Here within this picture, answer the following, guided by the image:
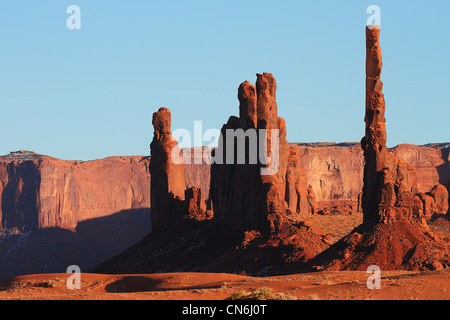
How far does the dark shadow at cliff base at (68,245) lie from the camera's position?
147 metres

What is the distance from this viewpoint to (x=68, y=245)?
520ft

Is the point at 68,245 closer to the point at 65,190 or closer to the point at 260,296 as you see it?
the point at 65,190

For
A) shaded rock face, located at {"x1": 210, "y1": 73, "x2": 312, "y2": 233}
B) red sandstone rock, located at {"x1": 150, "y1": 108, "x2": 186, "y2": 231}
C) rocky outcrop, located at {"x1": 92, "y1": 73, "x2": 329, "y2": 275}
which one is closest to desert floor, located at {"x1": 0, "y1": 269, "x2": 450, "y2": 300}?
rocky outcrop, located at {"x1": 92, "y1": 73, "x2": 329, "y2": 275}

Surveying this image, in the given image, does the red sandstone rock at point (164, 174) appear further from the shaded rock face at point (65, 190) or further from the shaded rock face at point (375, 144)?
the shaded rock face at point (65, 190)

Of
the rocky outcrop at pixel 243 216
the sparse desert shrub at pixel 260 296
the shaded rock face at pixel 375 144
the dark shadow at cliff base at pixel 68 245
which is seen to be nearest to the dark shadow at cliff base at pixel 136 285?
the rocky outcrop at pixel 243 216

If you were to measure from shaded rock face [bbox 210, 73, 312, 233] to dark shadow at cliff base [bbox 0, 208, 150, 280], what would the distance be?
55.6m

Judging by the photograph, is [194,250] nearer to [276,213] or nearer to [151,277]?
[276,213]

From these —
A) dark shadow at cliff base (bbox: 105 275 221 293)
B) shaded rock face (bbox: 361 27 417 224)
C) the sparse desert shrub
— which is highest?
shaded rock face (bbox: 361 27 417 224)

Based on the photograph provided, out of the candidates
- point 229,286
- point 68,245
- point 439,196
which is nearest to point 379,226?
point 229,286

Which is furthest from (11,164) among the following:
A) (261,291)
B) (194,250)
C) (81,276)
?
(261,291)

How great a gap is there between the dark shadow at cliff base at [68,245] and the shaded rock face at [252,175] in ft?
182

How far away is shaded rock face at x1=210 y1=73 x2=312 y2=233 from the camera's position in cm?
7906

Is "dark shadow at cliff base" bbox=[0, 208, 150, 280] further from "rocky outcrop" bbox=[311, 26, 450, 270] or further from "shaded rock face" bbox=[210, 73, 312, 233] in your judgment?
"rocky outcrop" bbox=[311, 26, 450, 270]
